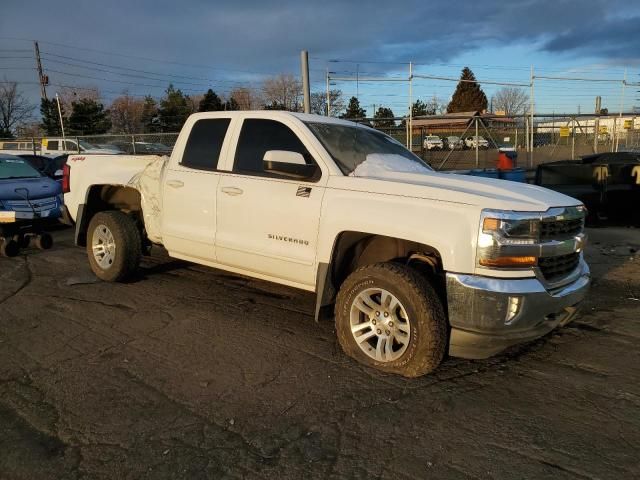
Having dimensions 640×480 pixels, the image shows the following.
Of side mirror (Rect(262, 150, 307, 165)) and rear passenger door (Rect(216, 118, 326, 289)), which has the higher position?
side mirror (Rect(262, 150, 307, 165))

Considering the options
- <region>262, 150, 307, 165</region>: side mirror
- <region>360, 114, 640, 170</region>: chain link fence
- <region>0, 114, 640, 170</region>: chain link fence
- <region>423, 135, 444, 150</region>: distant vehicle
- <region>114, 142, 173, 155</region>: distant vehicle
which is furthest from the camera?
<region>114, 142, 173, 155</region>: distant vehicle

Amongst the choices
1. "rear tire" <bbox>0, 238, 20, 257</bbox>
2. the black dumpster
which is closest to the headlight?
"rear tire" <bbox>0, 238, 20, 257</bbox>

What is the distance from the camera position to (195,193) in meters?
5.48

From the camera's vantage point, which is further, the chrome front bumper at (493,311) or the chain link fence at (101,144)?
the chain link fence at (101,144)

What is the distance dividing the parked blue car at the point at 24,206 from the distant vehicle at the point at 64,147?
13.3 m

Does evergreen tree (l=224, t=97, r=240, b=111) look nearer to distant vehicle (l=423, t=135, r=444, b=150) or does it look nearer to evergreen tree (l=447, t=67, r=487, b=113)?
evergreen tree (l=447, t=67, r=487, b=113)

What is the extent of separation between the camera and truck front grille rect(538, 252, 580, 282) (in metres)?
3.84

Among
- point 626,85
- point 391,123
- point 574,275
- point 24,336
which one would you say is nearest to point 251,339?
point 24,336

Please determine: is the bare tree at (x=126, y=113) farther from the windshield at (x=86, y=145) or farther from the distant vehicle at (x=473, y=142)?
the distant vehicle at (x=473, y=142)

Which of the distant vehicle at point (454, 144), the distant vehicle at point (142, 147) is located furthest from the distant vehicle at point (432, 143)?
the distant vehicle at point (142, 147)

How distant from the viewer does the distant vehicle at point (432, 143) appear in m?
17.7

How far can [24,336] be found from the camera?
15.9 feet

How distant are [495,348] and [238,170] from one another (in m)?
2.81

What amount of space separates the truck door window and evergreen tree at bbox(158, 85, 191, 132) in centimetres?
4585
